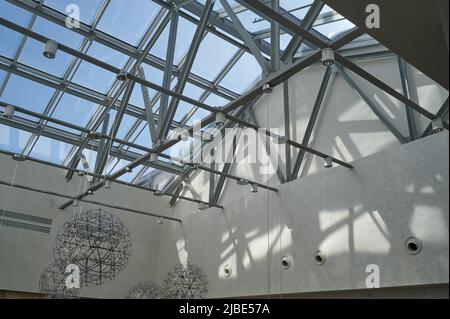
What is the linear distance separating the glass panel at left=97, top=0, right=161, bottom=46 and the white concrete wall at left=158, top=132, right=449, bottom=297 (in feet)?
14.1

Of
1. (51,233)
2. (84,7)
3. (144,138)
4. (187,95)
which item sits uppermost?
(84,7)

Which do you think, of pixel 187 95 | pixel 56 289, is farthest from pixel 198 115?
pixel 56 289

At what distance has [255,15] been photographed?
28.3ft

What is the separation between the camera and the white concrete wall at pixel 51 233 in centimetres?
1012

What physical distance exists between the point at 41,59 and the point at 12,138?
2.25m

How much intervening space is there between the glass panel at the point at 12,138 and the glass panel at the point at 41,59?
5.89 feet

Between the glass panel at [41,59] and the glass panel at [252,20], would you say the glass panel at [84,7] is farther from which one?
the glass panel at [252,20]

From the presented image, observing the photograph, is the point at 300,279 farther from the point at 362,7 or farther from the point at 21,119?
the point at 21,119

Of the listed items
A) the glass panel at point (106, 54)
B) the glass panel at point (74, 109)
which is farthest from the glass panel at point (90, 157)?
the glass panel at point (106, 54)

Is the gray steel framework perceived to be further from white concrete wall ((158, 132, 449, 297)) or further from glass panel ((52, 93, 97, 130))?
white concrete wall ((158, 132, 449, 297))

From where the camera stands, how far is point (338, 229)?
7.72m

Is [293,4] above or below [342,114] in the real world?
above

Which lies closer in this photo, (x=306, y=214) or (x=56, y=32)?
(x=56, y=32)

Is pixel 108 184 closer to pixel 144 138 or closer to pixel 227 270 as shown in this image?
pixel 144 138
